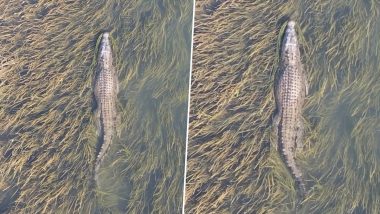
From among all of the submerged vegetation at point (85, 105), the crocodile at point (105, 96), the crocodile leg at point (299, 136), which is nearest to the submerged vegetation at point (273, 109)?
the crocodile leg at point (299, 136)

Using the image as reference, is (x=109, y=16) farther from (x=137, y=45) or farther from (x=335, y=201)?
(x=335, y=201)

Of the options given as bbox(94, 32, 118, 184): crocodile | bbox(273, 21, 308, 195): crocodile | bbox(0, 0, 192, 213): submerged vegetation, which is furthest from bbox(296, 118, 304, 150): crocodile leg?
bbox(94, 32, 118, 184): crocodile

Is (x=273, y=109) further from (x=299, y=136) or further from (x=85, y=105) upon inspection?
(x=85, y=105)

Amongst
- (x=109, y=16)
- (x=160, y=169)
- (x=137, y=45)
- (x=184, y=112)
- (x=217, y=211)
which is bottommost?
(x=217, y=211)

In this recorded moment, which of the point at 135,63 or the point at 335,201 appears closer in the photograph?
the point at 335,201

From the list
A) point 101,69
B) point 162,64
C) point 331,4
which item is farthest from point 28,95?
point 331,4

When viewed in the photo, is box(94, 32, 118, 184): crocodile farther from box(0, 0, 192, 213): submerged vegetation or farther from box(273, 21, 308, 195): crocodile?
box(273, 21, 308, 195): crocodile

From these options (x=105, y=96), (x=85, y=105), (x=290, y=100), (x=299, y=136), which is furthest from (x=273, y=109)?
(x=85, y=105)
